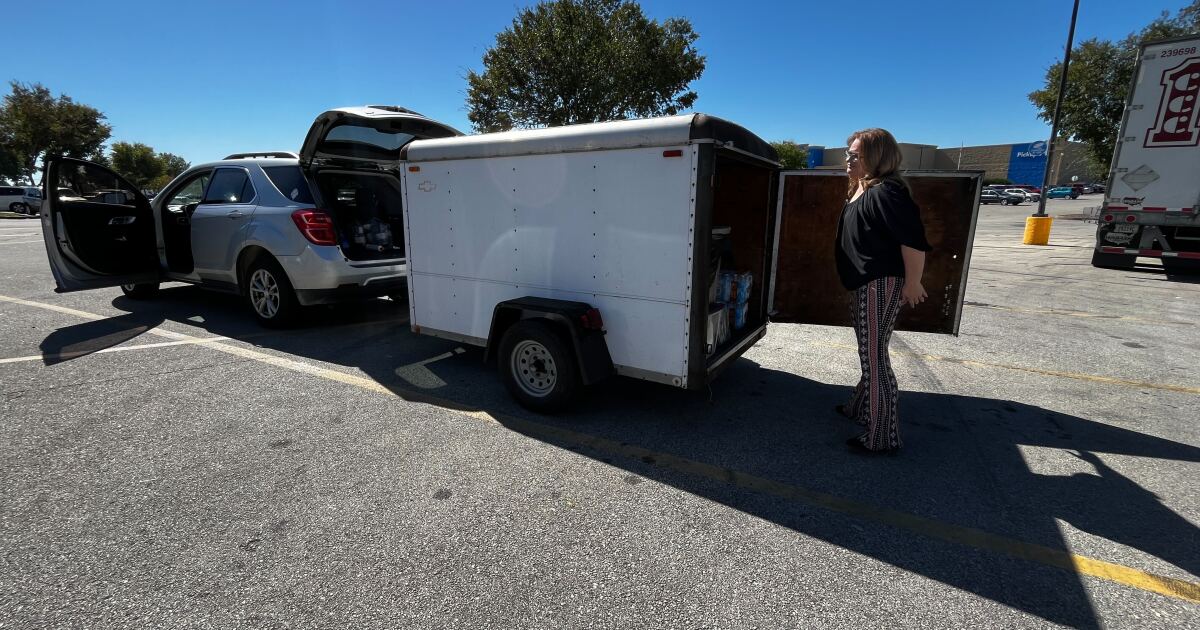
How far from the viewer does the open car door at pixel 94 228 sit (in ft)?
19.3

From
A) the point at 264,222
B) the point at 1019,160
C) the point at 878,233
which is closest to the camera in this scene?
the point at 878,233

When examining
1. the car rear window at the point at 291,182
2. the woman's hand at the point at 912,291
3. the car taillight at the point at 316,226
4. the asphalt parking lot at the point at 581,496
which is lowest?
the asphalt parking lot at the point at 581,496

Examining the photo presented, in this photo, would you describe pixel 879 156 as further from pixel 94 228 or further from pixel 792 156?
pixel 792 156

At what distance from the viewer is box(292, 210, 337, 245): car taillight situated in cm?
535

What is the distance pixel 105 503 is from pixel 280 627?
5.09ft

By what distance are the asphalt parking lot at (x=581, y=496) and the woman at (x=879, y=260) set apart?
0.34 meters

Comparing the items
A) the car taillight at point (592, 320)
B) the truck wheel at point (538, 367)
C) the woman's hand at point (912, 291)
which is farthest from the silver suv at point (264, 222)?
the woman's hand at point (912, 291)

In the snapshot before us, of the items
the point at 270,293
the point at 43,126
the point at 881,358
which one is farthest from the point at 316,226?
the point at 43,126

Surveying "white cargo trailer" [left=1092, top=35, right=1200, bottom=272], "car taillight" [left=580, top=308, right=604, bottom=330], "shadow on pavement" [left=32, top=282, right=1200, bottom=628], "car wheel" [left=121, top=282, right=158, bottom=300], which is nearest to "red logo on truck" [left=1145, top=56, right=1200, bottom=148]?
"white cargo trailer" [left=1092, top=35, right=1200, bottom=272]

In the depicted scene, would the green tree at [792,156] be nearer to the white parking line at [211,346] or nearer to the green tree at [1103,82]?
the green tree at [1103,82]

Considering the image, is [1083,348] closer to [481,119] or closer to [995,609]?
[995,609]

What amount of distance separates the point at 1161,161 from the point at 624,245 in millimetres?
12089

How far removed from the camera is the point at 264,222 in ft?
18.3

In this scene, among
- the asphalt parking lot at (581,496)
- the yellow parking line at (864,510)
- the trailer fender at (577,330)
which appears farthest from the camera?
the trailer fender at (577,330)
